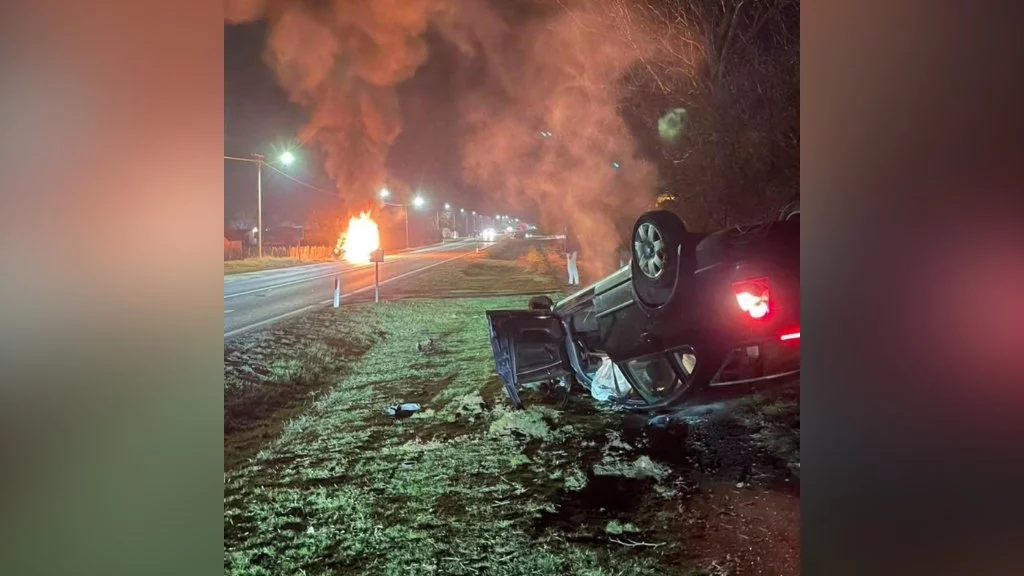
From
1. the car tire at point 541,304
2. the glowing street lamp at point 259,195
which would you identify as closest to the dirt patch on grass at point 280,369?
the glowing street lamp at point 259,195

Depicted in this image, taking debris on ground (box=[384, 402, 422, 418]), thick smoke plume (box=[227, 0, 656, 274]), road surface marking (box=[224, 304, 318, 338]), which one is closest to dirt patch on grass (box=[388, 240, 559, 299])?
thick smoke plume (box=[227, 0, 656, 274])

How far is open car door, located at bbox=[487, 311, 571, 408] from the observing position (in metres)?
2.22

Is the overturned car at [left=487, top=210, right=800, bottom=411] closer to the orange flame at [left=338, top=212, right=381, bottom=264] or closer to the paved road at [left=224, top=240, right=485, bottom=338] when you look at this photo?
the paved road at [left=224, top=240, right=485, bottom=338]

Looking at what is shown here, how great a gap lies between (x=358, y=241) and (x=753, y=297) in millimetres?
1525

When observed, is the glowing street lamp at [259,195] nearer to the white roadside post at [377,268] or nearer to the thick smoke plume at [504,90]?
the thick smoke plume at [504,90]

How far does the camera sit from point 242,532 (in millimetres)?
2014

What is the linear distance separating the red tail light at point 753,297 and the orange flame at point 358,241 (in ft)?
4.61

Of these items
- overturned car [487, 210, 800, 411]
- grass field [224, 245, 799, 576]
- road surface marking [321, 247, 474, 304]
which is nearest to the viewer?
grass field [224, 245, 799, 576]

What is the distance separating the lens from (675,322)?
2.14m

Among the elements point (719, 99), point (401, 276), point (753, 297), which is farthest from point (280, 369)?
point (719, 99)

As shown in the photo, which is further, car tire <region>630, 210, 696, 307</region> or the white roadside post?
the white roadside post
